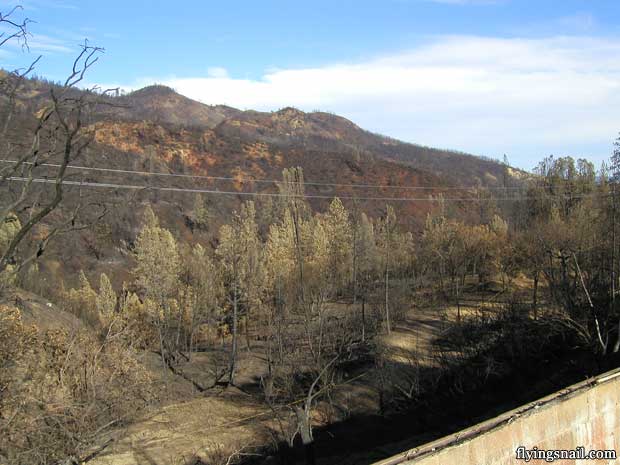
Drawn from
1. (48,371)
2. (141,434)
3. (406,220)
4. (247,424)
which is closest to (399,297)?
(247,424)

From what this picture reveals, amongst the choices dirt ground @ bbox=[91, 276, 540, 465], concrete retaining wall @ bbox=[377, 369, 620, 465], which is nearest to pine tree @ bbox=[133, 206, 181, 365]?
dirt ground @ bbox=[91, 276, 540, 465]

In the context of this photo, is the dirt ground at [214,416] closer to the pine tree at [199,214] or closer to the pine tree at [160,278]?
the pine tree at [160,278]

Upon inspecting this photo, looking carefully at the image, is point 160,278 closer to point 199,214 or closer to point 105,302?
point 105,302

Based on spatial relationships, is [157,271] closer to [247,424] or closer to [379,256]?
[247,424]

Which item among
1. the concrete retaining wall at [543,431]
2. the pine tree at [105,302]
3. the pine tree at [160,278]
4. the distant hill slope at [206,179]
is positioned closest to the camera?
the concrete retaining wall at [543,431]

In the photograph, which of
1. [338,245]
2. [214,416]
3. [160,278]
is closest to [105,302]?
[160,278]

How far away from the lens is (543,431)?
6637 millimetres

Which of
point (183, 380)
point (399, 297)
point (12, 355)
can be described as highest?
point (12, 355)

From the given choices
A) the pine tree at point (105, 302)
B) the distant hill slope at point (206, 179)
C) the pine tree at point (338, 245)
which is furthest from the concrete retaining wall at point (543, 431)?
the distant hill slope at point (206, 179)

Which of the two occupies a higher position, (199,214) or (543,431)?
(199,214)

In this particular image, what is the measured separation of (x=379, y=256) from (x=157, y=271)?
60.9 feet

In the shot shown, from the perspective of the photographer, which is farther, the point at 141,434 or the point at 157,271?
the point at 157,271

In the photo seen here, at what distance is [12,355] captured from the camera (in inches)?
391

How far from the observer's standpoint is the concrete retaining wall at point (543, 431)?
554 cm
